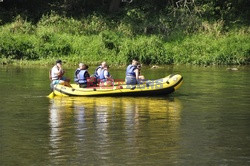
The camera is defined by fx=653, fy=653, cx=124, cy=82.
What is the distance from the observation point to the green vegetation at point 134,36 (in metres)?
34.7

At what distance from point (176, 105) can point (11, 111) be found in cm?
479

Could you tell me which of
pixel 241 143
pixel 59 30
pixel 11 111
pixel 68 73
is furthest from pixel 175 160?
pixel 59 30

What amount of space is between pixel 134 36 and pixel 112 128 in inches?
891

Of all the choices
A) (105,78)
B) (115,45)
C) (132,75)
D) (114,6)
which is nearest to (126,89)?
(132,75)

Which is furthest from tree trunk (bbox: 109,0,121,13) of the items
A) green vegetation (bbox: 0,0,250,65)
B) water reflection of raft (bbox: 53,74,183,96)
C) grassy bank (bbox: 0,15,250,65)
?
water reflection of raft (bbox: 53,74,183,96)

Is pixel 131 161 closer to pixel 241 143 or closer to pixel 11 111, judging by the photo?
pixel 241 143

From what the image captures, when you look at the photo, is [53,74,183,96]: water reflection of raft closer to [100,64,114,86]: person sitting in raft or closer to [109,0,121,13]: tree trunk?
[100,64,114,86]: person sitting in raft

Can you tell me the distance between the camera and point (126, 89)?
2075 centimetres

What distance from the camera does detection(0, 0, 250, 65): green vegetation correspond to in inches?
1366

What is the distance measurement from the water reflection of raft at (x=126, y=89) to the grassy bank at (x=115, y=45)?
13.0 m

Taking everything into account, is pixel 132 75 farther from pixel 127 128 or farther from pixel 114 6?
pixel 114 6

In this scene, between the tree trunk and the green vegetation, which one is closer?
the green vegetation

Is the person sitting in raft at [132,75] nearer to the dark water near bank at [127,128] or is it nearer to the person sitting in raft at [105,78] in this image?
the person sitting in raft at [105,78]

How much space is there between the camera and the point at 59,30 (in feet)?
126
